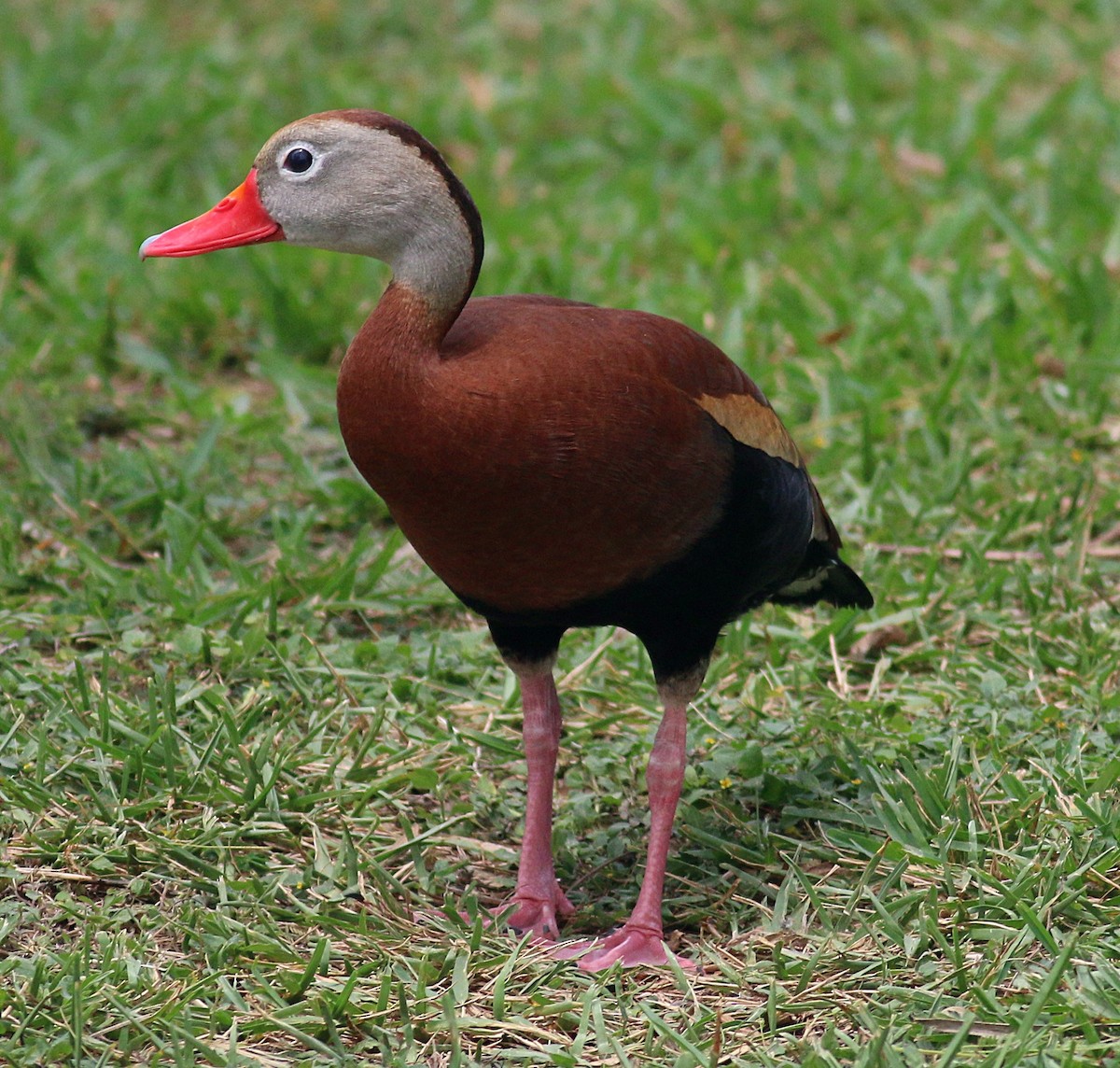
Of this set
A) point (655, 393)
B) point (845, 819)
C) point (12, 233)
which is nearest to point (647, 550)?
point (655, 393)

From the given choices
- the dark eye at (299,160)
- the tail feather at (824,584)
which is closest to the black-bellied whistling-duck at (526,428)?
the dark eye at (299,160)

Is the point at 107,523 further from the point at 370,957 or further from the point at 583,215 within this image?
the point at 583,215

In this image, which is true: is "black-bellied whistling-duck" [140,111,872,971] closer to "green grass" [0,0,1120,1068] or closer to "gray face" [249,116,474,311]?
"gray face" [249,116,474,311]

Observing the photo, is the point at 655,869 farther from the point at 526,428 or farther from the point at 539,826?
the point at 526,428

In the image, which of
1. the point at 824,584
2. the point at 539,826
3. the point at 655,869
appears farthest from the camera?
the point at 824,584

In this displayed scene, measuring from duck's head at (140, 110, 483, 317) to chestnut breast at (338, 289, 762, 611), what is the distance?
109 mm

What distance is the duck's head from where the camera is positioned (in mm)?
3186

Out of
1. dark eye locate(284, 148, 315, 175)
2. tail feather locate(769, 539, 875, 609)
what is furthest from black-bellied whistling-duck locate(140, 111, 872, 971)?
tail feather locate(769, 539, 875, 609)

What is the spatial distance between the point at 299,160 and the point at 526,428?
73 cm

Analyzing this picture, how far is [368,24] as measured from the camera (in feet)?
28.5

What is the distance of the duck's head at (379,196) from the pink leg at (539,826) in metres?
1.00

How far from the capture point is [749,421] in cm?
346

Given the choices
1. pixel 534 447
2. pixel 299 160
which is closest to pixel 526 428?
pixel 534 447

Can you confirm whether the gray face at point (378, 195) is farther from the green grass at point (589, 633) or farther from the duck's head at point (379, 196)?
the green grass at point (589, 633)
